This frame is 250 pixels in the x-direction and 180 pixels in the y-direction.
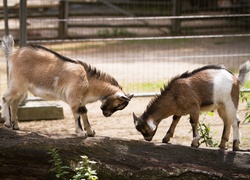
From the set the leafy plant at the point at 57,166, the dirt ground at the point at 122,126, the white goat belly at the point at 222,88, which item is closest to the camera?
the leafy plant at the point at 57,166

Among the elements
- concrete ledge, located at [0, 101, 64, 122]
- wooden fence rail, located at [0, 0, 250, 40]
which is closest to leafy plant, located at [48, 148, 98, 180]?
concrete ledge, located at [0, 101, 64, 122]

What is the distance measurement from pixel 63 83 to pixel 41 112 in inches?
117

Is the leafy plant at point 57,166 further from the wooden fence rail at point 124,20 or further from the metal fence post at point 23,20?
the wooden fence rail at point 124,20

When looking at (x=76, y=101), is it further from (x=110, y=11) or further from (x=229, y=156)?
(x=110, y=11)

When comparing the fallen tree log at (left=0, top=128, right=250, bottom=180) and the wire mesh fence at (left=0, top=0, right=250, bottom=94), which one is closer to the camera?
the fallen tree log at (left=0, top=128, right=250, bottom=180)

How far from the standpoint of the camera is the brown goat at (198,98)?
7609mm

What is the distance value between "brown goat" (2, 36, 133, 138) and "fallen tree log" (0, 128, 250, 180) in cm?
111

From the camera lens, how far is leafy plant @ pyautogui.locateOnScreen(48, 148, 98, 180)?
6.60 m

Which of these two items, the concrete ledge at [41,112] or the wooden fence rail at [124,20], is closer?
the concrete ledge at [41,112]

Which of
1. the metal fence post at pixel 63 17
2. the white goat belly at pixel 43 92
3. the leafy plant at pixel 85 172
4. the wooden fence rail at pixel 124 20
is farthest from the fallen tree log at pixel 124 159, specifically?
the metal fence post at pixel 63 17

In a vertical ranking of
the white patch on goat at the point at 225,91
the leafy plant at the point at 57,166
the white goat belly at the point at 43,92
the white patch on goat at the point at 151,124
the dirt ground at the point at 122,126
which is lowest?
the dirt ground at the point at 122,126

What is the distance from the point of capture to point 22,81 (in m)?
8.59

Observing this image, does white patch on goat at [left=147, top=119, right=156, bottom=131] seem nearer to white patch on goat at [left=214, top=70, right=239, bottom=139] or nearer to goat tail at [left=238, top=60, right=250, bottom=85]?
white patch on goat at [left=214, top=70, right=239, bottom=139]

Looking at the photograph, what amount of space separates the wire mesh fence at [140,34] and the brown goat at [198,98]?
17.5 ft
